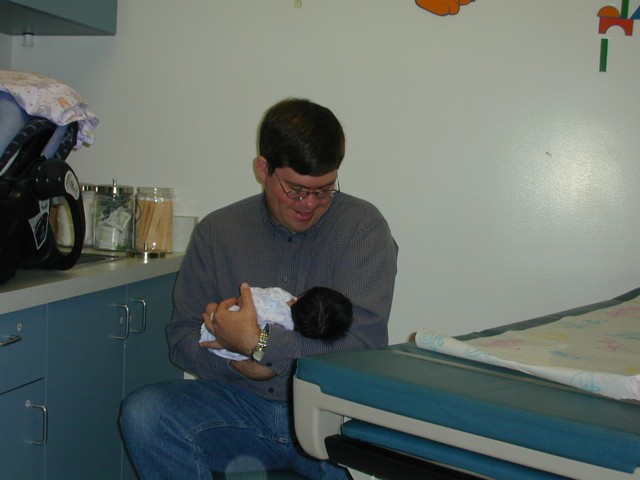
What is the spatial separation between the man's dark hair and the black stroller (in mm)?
507

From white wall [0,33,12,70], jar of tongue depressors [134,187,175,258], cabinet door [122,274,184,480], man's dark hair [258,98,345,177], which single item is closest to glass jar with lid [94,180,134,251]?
jar of tongue depressors [134,187,175,258]

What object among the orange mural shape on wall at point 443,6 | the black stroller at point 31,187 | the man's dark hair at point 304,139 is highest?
the orange mural shape on wall at point 443,6

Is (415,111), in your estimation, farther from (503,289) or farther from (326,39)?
(503,289)

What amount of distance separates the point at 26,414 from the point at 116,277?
1.44 feet

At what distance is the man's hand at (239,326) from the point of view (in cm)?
155

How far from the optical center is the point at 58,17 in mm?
2236

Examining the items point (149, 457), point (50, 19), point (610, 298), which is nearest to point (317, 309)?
point (149, 457)

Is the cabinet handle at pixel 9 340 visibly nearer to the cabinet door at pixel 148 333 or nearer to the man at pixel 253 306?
the man at pixel 253 306

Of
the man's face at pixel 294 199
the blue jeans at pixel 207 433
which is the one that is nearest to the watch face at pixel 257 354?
the blue jeans at pixel 207 433

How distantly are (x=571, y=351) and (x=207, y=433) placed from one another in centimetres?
80

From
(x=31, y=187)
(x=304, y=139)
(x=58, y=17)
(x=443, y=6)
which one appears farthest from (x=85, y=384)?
(x=443, y=6)

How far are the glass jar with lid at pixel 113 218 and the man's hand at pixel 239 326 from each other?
81 centimetres

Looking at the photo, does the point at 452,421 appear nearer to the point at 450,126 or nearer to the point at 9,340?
the point at 9,340

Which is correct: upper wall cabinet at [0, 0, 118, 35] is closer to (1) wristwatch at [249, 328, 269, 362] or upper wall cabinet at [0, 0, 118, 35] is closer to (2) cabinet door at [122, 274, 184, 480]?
(2) cabinet door at [122, 274, 184, 480]
